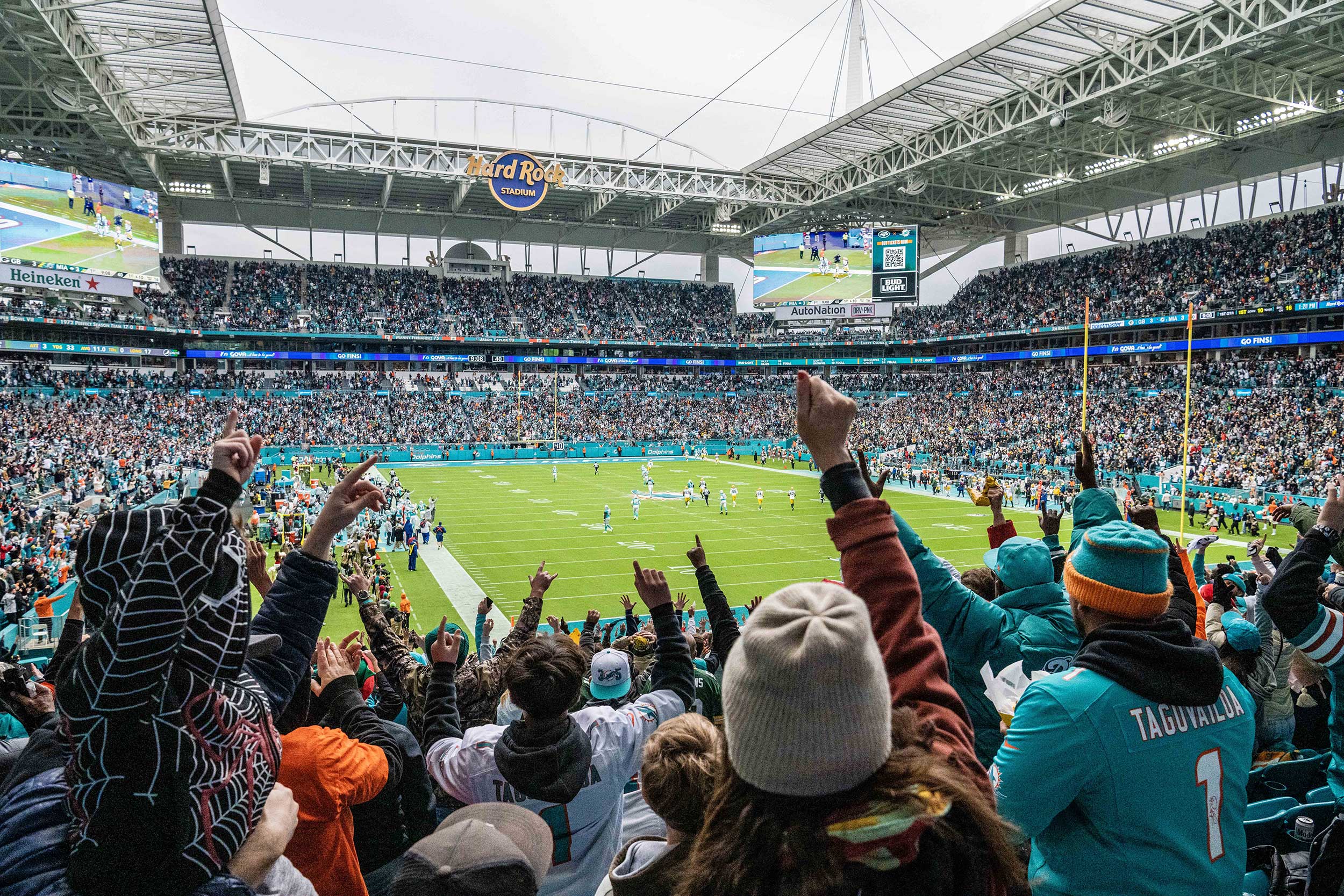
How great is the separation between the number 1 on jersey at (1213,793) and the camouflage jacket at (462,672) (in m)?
3.38

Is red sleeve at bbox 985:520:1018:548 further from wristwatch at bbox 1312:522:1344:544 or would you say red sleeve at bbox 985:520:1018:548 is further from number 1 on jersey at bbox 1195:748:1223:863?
number 1 on jersey at bbox 1195:748:1223:863

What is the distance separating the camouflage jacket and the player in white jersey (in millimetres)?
1518

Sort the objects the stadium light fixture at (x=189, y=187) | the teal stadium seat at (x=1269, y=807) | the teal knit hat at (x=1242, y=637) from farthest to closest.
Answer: the stadium light fixture at (x=189, y=187) → the teal knit hat at (x=1242, y=637) → the teal stadium seat at (x=1269, y=807)

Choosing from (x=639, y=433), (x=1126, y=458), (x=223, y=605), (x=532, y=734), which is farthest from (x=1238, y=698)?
(x=639, y=433)

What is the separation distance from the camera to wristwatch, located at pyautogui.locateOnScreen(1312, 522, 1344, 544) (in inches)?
146

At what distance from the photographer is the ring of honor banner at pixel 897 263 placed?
51156 mm

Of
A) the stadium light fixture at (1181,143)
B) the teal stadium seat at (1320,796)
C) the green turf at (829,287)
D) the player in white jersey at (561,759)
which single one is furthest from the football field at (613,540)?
the stadium light fixture at (1181,143)

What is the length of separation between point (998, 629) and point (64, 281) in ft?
154

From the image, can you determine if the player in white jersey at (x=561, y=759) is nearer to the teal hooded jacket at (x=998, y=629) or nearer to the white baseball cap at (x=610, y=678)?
the white baseball cap at (x=610, y=678)

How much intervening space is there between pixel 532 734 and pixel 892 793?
1972 mm

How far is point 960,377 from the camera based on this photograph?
6325 cm

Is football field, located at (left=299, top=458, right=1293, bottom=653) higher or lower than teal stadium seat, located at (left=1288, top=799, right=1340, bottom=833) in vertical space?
lower

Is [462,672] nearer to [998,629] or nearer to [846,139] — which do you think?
[998,629]

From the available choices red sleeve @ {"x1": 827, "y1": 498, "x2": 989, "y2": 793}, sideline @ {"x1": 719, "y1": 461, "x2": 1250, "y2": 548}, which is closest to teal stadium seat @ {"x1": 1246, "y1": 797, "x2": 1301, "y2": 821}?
red sleeve @ {"x1": 827, "y1": 498, "x2": 989, "y2": 793}
